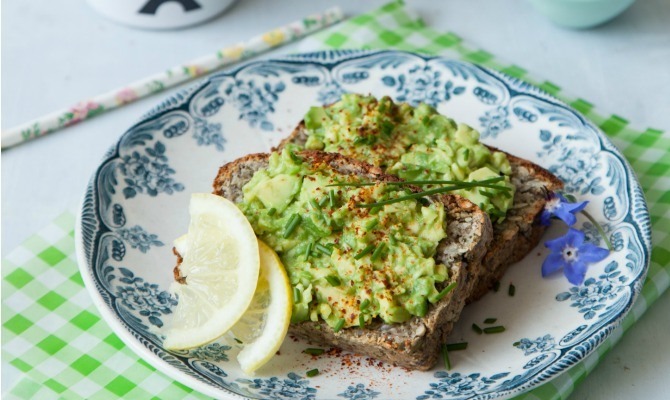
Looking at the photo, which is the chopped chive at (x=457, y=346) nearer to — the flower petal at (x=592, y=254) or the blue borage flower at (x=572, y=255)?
the blue borage flower at (x=572, y=255)

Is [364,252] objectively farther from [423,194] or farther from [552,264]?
[552,264]

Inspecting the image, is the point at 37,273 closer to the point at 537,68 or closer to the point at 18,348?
the point at 18,348

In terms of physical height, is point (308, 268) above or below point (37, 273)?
above

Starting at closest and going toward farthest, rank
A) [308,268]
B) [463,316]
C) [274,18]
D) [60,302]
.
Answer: [308,268], [463,316], [60,302], [274,18]

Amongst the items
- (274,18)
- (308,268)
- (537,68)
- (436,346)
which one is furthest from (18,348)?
(537,68)

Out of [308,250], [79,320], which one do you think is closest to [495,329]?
[308,250]

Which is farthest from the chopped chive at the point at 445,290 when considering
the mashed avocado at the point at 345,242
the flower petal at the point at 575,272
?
the flower petal at the point at 575,272
